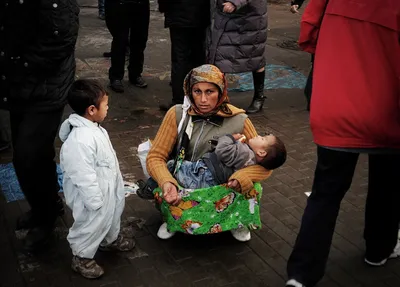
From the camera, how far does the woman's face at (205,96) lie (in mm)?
3652

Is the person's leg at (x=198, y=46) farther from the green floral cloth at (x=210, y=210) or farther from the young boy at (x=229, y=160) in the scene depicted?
the green floral cloth at (x=210, y=210)

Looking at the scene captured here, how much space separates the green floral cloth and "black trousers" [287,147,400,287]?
0.53 meters

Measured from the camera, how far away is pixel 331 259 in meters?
3.66

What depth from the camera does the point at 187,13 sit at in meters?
5.98

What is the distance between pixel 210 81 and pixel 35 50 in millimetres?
1097

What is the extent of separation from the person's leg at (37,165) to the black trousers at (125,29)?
340cm

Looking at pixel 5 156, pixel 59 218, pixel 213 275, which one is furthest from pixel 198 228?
pixel 5 156

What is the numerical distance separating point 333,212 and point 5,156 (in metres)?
3.19

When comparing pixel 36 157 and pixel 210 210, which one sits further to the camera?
pixel 210 210

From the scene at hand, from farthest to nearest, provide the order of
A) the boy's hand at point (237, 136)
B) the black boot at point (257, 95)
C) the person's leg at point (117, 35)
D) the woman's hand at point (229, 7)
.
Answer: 1. the person's leg at point (117, 35)
2. the black boot at point (257, 95)
3. the woman's hand at point (229, 7)
4. the boy's hand at point (237, 136)

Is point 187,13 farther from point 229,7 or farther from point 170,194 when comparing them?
point 170,194

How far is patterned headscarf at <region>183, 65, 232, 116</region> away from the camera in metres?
3.64

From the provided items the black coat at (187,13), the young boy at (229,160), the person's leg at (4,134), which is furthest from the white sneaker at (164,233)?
the black coat at (187,13)

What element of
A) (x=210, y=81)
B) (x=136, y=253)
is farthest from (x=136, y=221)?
(x=210, y=81)
